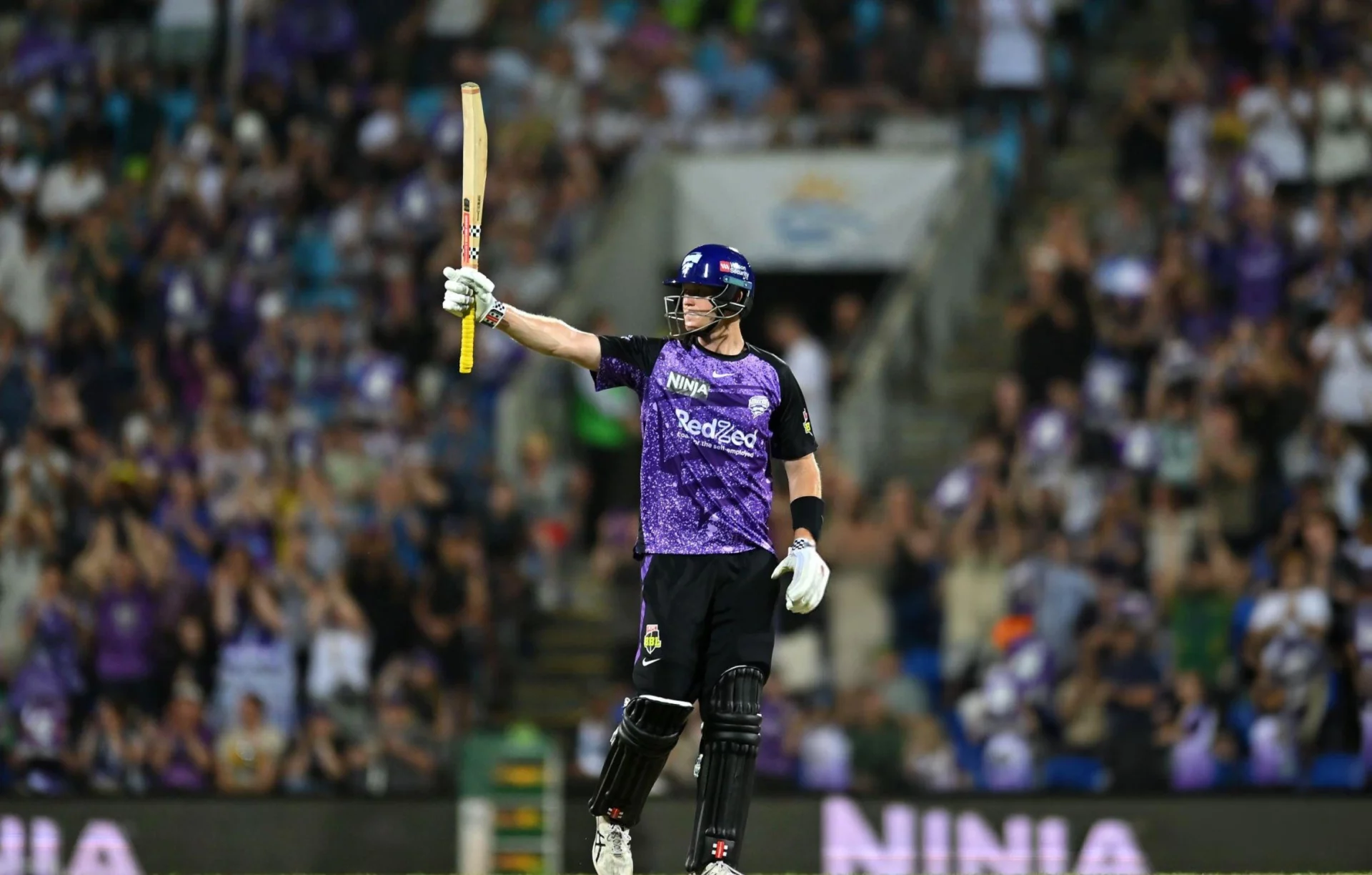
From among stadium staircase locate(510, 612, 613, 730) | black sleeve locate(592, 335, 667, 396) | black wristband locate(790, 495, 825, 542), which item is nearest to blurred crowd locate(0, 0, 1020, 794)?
stadium staircase locate(510, 612, 613, 730)

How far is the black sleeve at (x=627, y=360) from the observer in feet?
33.2

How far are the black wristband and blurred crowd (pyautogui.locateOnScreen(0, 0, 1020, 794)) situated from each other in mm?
7233

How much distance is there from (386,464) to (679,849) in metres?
6.10

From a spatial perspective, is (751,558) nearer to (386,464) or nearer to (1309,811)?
(1309,811)

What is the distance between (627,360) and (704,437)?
48 centimetres

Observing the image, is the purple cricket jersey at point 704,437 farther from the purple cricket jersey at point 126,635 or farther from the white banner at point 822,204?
the white banner at point 822,204

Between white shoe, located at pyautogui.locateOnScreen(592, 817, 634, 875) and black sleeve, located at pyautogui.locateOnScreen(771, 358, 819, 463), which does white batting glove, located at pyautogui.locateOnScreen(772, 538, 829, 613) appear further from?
white shoe, located at pyautogui.locateOnScreen(592, 817, 634, 875)

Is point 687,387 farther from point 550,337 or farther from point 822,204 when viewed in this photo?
point 822,204

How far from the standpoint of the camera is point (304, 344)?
2097 cm

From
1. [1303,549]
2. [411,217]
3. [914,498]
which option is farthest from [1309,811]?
[411,217]

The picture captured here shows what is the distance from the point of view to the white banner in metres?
21.5

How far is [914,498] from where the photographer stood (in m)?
18.9

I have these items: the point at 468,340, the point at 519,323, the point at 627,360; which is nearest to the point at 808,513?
the point at 627,360

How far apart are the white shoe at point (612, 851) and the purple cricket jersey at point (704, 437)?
48.6 inches
